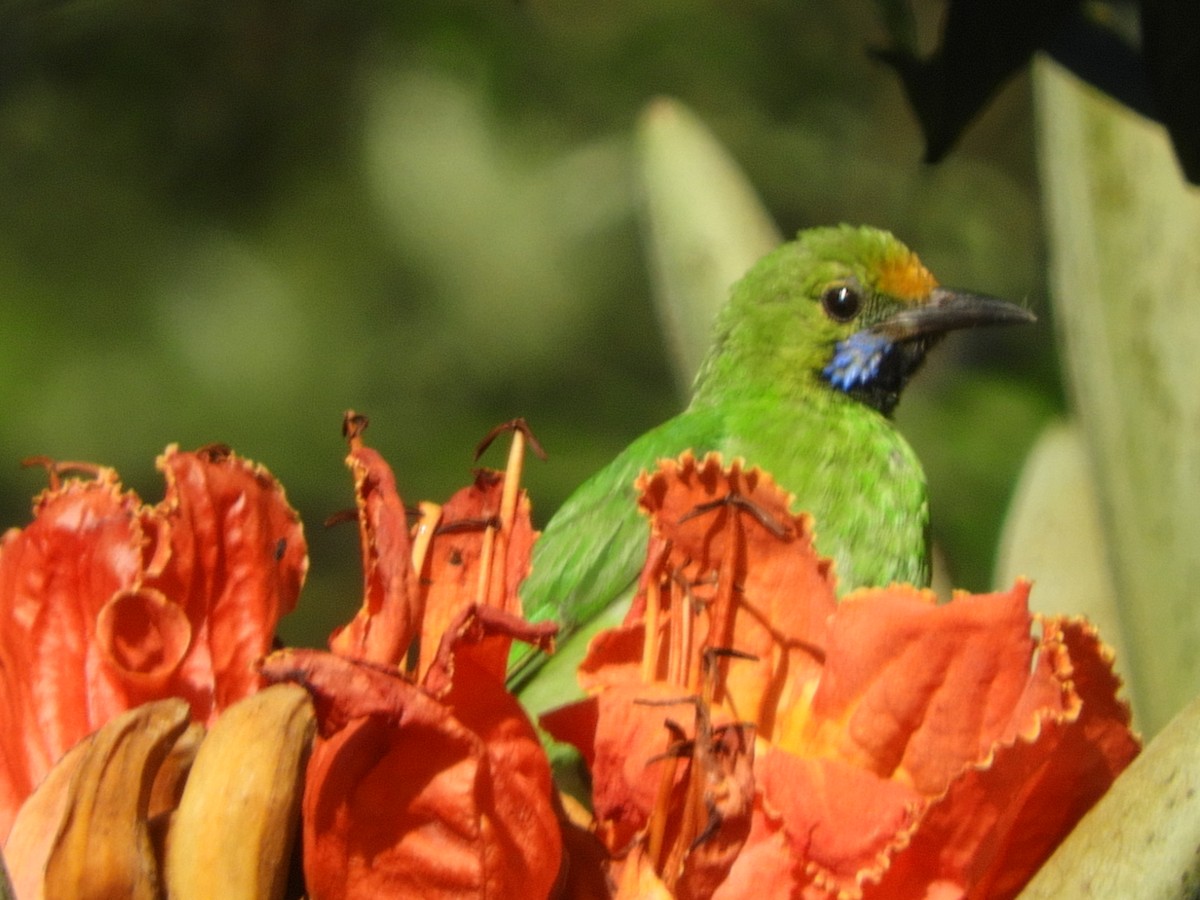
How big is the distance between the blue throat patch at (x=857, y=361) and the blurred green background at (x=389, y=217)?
1.57 meters

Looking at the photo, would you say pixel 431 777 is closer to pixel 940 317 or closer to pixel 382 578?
pixel 382 578

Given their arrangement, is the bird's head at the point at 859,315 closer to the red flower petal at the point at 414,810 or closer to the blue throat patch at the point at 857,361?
the blue throat patch at the point at 857,361

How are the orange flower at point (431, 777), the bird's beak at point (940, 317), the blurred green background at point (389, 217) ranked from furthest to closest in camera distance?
the blurred green background at point (389, 217) < the bird's beak at point (940, 317) < the orange flower at point (431, 777)

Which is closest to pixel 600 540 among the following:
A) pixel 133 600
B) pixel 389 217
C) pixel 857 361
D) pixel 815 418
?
pixel 815 418

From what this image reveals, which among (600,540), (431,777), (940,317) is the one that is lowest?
(600,540)

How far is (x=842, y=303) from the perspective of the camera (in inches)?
70.7

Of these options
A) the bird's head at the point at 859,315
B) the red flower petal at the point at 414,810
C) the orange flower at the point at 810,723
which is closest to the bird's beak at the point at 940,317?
the bird's head at the point at 859,315

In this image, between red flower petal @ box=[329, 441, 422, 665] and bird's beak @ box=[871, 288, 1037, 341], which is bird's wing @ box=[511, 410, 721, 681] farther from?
red flower petal @ box=[329, 441, 422, 665]

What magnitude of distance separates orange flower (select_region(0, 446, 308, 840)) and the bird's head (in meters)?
1.23

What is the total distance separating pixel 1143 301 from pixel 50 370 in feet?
8.60

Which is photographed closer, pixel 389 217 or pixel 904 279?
pixel 904 279

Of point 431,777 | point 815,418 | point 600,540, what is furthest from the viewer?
point 815,418

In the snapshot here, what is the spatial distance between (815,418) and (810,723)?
1183mm

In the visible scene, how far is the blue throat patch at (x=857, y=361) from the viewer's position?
179 centimetres
